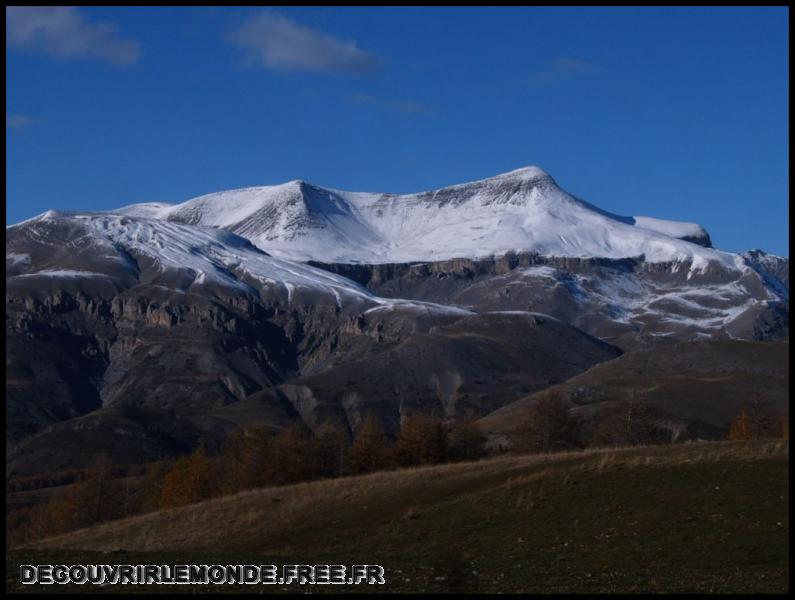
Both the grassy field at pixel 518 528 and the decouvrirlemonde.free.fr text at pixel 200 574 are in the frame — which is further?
the grassy field at pixel 518 528

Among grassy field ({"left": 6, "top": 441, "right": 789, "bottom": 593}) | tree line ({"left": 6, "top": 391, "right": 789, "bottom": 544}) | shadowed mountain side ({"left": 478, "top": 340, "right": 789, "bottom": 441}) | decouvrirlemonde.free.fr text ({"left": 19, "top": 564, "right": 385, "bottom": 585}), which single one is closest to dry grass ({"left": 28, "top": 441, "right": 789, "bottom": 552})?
grassy field ({"left": 6, "top": 441, "right": 789, "bottom": 593})

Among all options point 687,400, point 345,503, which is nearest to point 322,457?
point 345,503

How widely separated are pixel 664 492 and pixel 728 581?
567 inches

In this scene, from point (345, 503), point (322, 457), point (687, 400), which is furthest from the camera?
point (687, 400)

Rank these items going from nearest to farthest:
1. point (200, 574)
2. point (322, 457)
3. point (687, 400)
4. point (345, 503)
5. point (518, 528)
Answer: point (200, 574) < point (518, 528) < point (345, 503) < point (322, 457) < point (687, 400)

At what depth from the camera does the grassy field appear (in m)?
28.9

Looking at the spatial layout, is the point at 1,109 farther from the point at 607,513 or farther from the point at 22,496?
the point at 22,496

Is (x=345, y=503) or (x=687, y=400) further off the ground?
(x=345, y=503)

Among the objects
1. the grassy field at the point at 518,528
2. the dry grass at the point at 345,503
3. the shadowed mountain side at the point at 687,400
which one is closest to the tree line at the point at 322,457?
the dry grass at the point at 345,503

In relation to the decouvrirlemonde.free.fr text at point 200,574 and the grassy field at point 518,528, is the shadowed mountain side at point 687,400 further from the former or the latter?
the decouvrirlemonde.free.fr text at point 200,574

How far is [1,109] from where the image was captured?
2339cm

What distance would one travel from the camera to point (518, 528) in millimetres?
38562

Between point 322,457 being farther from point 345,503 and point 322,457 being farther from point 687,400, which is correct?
point 687,400

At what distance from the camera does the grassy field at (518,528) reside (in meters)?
28.9
